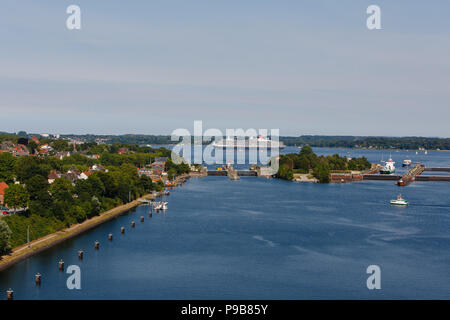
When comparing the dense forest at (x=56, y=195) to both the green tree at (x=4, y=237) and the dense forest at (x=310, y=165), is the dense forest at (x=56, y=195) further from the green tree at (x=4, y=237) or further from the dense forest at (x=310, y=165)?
the dense forest at (x=310, y=165)

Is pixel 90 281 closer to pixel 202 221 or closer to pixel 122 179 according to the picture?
pixel 202 221

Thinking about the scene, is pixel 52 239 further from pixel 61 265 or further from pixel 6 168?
pixel 6 168

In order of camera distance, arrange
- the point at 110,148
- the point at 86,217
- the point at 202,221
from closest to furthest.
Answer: the point at 86,217 → the point at 202,221 → the point at 110,148

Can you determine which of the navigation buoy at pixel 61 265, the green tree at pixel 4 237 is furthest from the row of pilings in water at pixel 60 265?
the green tree at pixel 4 237

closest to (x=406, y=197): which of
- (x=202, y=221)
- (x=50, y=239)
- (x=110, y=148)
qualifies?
(x=202, y=221)

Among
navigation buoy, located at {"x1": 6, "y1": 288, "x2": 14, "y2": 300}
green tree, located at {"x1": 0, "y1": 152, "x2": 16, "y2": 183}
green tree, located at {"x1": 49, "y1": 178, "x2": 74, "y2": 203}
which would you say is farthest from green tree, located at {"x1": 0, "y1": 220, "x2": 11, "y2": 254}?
green tree, located at {"x1": 0, "y1": 152, "x2": 16, "y2": 183}

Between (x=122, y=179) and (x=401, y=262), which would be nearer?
(x=401, y=262)

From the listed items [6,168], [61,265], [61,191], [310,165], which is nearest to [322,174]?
[310,165]
